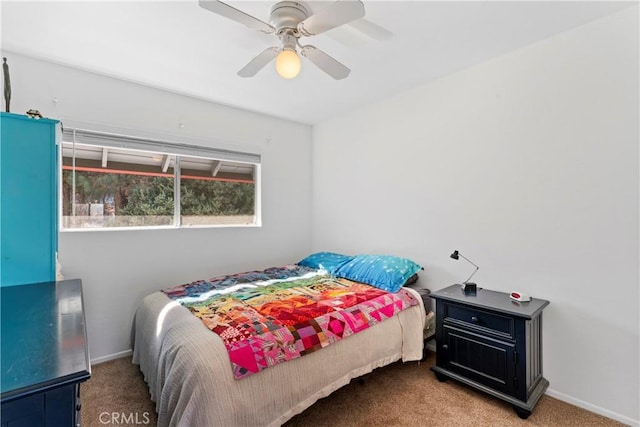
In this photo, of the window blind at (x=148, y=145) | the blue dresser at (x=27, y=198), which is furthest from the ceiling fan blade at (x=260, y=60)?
the window blind at (x=148, y=145)

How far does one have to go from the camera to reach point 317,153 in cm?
409

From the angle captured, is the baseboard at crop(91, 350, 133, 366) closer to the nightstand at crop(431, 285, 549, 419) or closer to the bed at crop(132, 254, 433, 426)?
the bed at crop(132, 254, 433, 426)

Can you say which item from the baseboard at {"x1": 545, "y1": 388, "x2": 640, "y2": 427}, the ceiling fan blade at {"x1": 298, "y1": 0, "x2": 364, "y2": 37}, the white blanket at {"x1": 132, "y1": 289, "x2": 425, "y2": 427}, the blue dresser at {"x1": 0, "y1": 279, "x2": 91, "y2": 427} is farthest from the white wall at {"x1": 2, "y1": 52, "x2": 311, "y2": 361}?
the baseboard at {"x1": 545, "y1": 388, "x2": 640, "y2": 427}

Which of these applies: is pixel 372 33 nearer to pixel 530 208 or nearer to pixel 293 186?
pixel 530 208

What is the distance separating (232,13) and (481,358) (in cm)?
259

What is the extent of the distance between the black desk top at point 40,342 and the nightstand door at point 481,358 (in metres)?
2.19

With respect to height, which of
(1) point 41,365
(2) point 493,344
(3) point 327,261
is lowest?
(2) point 493,344

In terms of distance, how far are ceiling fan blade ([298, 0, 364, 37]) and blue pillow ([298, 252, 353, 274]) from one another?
2084 millimetres

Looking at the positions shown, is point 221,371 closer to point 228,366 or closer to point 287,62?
point 228,366

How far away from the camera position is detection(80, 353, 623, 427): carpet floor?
6.11 ft

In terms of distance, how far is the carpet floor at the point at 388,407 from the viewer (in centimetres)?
186

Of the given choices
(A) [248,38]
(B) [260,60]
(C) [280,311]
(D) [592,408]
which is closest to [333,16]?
(B) [260,60]

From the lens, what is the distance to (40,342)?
92cm

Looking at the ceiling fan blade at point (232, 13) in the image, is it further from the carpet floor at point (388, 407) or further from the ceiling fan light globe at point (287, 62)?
the carpet floor at point (388, 407)
